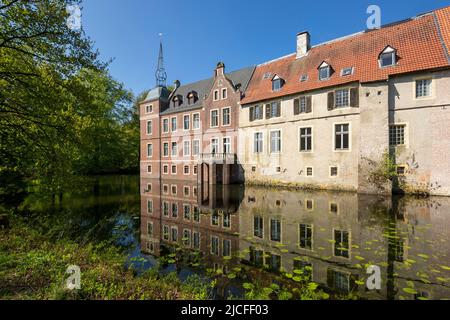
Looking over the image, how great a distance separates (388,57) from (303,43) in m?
8.40

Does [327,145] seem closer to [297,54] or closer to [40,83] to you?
[297,54]

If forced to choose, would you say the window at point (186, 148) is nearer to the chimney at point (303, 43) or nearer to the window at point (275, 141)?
the window at point (275, 141)

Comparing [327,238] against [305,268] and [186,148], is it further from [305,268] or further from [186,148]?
[186,148]

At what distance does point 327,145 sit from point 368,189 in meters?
4.36

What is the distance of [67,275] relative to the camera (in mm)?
4004

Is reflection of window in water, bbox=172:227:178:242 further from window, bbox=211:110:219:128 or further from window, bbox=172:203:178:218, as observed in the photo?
window, bbox=211:110:219:128

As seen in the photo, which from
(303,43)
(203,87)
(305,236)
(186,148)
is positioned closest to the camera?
(305,236)

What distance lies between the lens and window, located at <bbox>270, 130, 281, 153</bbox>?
2067 cm

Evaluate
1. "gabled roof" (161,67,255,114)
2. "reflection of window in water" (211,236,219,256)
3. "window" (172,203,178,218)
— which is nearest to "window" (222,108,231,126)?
"gabled roof" (161,67,255,114)

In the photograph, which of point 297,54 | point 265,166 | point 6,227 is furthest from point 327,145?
point 6,227

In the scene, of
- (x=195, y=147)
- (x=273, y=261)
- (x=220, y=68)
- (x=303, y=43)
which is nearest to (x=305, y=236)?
(x=273, y=261)

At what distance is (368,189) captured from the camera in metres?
15.5

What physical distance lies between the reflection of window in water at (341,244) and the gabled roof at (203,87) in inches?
799

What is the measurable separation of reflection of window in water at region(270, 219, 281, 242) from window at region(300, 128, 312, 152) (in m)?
11.3
